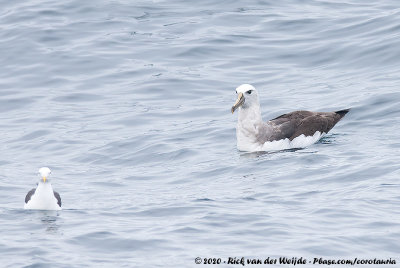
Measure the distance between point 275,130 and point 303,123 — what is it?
1.73 feet

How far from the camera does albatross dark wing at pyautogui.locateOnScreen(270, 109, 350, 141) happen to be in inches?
702

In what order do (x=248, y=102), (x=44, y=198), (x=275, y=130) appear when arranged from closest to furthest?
(x=44, y=198), (x=275, y=130), (x=248, y=102)

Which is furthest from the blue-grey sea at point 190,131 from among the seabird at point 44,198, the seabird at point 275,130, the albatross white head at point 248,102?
the albatross white head at point 248,102

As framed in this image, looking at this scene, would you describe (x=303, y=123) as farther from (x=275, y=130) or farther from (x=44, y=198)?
(x=44, y=198)

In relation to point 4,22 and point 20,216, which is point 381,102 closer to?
point 20,216

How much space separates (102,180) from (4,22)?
12.5m

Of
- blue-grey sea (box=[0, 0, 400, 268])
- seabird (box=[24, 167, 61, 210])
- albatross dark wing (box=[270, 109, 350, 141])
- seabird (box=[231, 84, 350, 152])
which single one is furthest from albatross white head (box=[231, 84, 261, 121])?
seabird (box=[24, 167, 61, 210])

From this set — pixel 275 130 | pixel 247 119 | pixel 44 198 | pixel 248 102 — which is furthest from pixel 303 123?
pixel 44 198

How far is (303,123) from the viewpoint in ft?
58.7

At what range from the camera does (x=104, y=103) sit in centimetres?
2109

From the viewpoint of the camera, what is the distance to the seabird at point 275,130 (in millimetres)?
17797

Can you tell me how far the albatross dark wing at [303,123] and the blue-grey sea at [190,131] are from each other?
0.30 metres

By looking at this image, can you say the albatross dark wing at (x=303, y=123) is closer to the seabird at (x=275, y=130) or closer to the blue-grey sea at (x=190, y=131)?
the seabird at (x=275, y=130)

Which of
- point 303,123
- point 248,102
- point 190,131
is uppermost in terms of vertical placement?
point 248,102
